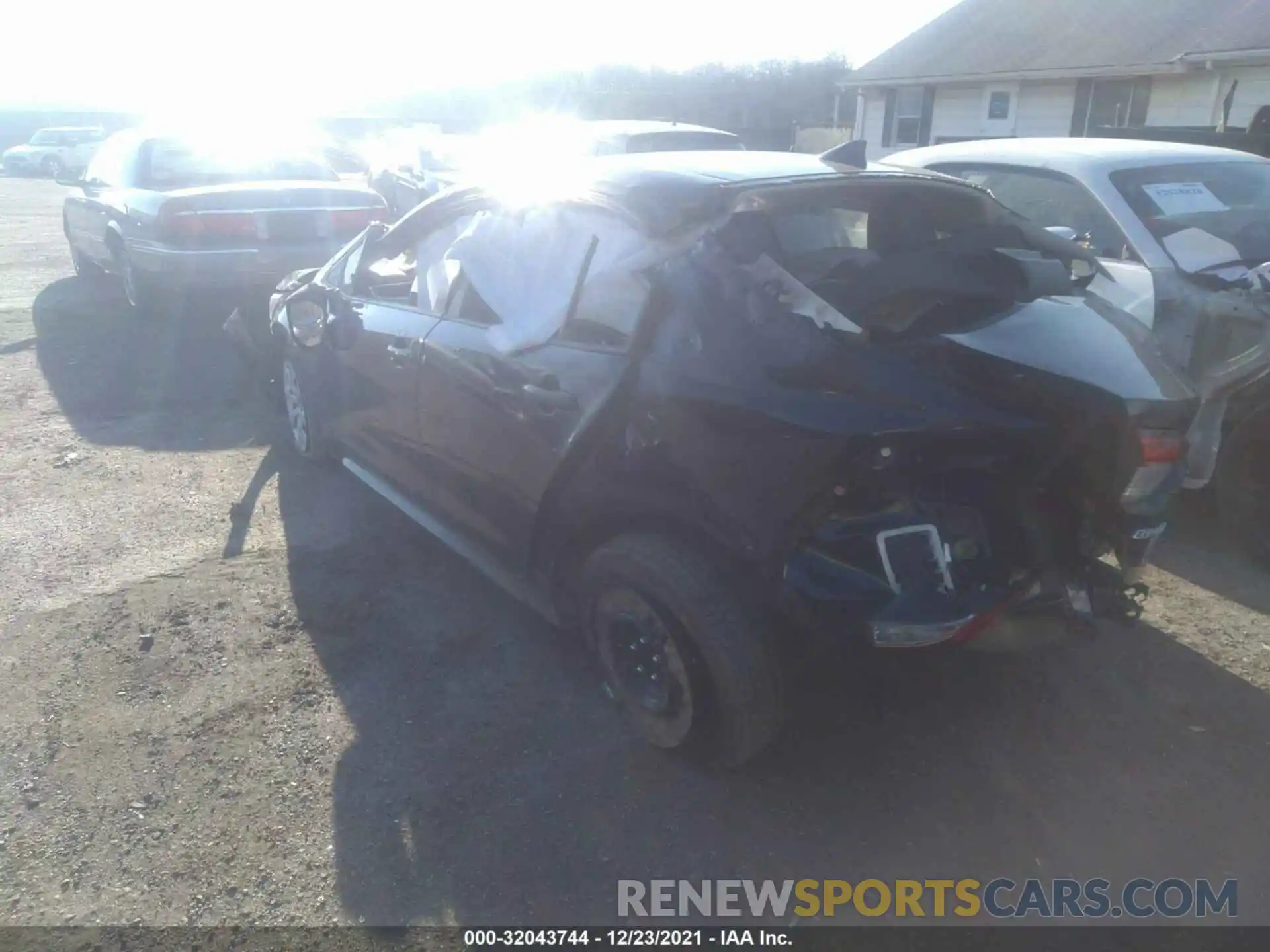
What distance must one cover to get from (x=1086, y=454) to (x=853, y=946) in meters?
1.49

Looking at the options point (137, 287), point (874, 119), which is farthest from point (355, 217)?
point (874, 119)

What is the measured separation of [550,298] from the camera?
3369 mm

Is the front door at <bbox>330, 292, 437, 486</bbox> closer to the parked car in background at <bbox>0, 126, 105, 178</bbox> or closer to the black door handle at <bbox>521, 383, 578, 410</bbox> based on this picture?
the black door handle at <bbox>521, 383, 578, 410</bbox>

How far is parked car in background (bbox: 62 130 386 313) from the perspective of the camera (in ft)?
26.0

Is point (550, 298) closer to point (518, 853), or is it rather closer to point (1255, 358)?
point (518, 853)

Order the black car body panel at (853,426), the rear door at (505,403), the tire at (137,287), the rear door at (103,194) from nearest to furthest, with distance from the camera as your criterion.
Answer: the black car body panel at (853,426) < the rear door at (505,403) < the tire at (137,287) < the rear door at (103,194)

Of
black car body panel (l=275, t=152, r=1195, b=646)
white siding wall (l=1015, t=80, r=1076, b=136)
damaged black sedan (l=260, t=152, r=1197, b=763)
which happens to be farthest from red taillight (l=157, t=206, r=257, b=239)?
white siding wall (l=1015, t=80, r=1076, b=136)

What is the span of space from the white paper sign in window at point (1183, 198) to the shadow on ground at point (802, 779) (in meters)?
2.34

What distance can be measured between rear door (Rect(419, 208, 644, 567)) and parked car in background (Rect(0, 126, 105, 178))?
112 ft

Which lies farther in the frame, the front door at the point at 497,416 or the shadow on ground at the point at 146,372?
the shadow on ground at the point at 146,372

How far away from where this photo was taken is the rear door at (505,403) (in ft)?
10.1

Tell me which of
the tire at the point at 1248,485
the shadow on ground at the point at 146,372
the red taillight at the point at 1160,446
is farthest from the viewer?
the shadow on ground at the point at 146,372

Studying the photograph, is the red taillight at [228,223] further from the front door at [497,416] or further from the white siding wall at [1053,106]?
the white siding wall at [1053,106]

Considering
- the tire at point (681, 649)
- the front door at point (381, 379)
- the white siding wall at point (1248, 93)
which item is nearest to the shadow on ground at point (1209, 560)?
the tire at point (681, 649)
